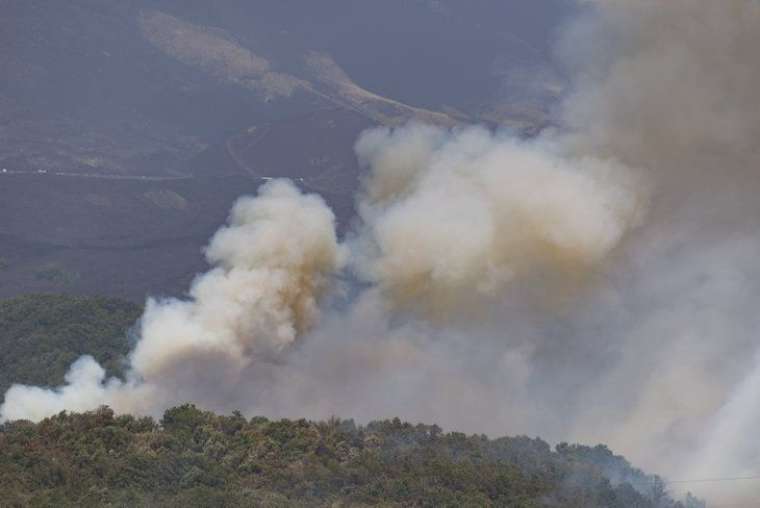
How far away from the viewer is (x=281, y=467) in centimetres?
4034

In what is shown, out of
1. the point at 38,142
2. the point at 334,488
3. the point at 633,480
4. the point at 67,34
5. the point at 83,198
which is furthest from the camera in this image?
the point at 67,34

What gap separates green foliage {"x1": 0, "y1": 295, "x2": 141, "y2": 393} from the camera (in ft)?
191

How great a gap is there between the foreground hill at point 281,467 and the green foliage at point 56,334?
40.9ft

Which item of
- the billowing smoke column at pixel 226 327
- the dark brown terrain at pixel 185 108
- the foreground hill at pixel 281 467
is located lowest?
the foreground hill at pixel 281 467

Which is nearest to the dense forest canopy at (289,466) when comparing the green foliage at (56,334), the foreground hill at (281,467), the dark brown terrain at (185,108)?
the foreground hill at (281,467)

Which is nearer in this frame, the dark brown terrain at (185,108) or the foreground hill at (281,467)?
the foreground hill at (281,467)

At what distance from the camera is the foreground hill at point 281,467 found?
36.2m

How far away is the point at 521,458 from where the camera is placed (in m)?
45.4

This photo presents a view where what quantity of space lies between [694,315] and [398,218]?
1426 centimetres

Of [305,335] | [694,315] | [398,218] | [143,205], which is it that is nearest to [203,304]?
[305,335]

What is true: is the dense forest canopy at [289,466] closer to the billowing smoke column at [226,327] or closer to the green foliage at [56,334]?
the billowing smoke column at [226,327]

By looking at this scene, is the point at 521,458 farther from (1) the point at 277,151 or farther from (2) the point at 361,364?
(1) the point at 277,151

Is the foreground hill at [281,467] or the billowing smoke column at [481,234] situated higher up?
the billowing smoke column at [481,234]

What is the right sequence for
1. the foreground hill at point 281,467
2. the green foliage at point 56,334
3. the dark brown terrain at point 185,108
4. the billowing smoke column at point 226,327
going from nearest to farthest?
the foreground hill at point 281,467 → the billowing smoke column at point 226,327 → the green foliage at point 56,334 → the dark brown terrain at point 185,108
